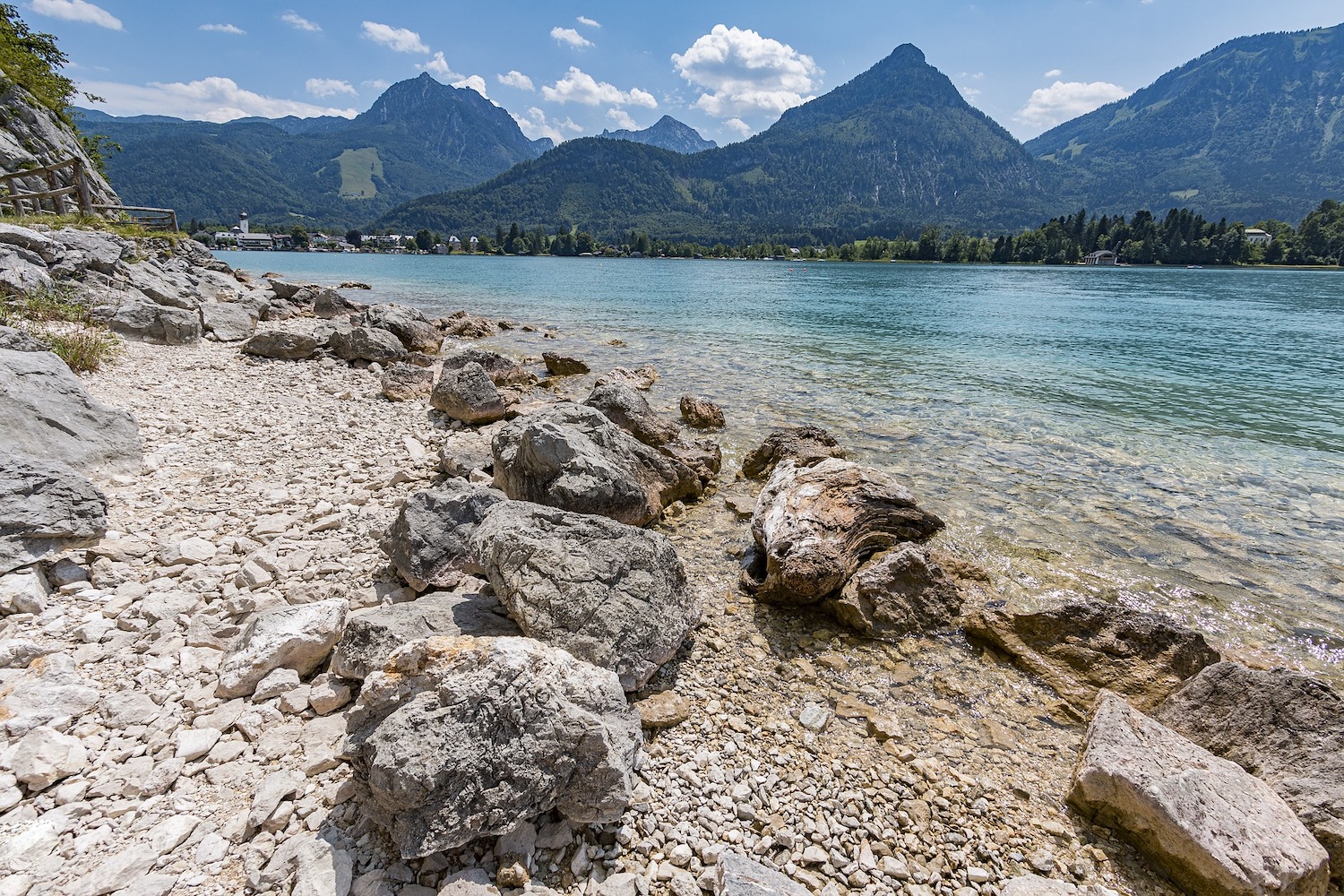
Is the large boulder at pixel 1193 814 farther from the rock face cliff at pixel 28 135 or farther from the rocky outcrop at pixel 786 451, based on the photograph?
the rock face cliff at pixel 28 135

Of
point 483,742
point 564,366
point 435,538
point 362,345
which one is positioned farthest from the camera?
point 564,366

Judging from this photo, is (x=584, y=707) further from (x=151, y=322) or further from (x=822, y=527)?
(x=151, y=322)

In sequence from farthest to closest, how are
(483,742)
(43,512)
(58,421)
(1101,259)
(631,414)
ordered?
(1101,259), (631,414), (58,421), (43,512), (483,742)

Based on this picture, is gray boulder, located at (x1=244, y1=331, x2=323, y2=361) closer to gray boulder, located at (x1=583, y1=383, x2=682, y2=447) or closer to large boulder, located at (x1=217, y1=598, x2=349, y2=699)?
gray boulder, located at (x1=583, y1=383, x2=682, y2=447)

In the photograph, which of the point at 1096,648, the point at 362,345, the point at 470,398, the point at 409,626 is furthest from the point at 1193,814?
the point at 362,345

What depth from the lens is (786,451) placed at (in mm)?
10469

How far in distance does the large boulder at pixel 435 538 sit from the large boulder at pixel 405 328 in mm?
15937

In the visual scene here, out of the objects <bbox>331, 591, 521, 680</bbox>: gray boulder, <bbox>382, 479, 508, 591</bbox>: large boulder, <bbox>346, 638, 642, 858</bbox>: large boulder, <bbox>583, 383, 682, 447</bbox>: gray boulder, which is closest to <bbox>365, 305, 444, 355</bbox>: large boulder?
<bbox>583, 383, 682, 447</bbox>: gray boulder

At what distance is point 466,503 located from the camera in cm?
625

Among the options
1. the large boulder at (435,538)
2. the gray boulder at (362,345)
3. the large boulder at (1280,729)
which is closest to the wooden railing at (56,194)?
the gray boulder at (362,345)

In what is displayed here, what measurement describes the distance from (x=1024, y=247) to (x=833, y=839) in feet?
622

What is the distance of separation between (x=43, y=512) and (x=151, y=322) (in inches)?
563

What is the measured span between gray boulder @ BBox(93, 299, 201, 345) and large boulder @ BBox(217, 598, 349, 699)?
1579 centimetres

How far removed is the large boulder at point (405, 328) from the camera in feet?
68.2
